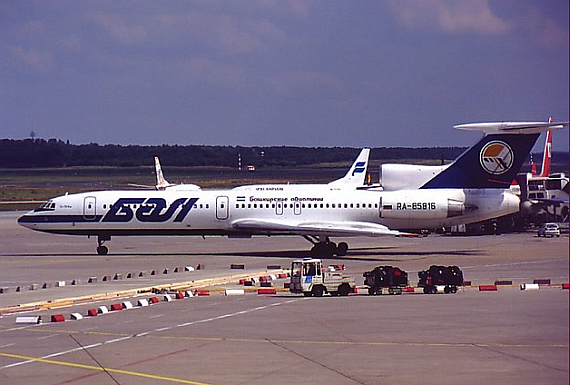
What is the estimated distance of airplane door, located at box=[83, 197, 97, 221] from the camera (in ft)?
195

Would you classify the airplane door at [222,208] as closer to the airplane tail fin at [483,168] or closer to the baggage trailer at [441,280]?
the airplane tail fin at [483,168]

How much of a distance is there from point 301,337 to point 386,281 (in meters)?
11.0

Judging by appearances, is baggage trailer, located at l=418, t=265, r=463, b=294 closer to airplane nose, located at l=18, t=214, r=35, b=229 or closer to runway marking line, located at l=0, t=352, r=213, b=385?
runway marking line, located at l=0, t=352, r=213, b=385

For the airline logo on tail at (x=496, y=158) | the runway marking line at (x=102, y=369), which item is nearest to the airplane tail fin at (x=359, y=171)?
the airline logo on tail at (x=496, y=158)

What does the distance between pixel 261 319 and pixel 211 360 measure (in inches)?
284

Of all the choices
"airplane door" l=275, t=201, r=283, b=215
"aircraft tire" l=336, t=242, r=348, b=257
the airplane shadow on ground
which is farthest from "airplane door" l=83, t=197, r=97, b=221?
"aircraft tire" l=336, t=242, r=348, b=257

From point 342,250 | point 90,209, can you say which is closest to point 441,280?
point 342,250

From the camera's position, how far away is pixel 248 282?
4184cm

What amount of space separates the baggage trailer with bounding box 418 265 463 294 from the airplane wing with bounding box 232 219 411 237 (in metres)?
18.2

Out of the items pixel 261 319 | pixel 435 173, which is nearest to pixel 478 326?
pixel 261 319

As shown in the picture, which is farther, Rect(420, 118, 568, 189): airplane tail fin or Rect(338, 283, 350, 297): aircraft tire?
Rect(420, 118, 568, 189): airplane tail fin

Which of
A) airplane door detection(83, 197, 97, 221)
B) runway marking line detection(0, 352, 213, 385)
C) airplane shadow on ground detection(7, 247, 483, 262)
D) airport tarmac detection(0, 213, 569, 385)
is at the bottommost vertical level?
runway marking line detection(0, 352, 213, 385)

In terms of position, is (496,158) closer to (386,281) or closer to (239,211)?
(239,211)

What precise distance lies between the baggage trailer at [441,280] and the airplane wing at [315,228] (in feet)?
59.8
